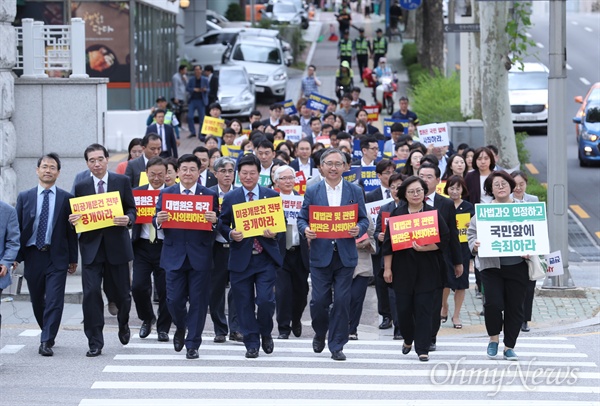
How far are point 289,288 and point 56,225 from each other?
263 cm

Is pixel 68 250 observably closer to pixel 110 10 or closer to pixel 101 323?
pixel 101 323

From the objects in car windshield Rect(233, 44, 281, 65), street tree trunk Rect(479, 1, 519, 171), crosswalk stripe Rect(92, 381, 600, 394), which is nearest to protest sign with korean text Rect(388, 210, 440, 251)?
crosswalk stripe Rect(92, 381, 600, 394)

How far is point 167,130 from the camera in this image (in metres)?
21.0

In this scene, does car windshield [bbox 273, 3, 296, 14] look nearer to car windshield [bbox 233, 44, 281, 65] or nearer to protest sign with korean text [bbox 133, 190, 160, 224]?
car windshield [bbox 233, 44, 281, 65]

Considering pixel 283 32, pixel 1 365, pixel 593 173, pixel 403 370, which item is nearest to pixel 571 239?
pixel 593 173

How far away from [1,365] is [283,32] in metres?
46.3

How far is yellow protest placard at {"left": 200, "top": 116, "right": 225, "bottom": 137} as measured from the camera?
74.8 feet

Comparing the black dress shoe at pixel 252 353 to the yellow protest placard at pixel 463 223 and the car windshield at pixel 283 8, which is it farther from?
the car windshield at pixel 283 8

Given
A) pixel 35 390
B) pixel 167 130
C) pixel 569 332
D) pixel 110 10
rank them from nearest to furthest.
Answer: pixel 35 390, pixel 569 332, pixel 167 130, pixel 110 10

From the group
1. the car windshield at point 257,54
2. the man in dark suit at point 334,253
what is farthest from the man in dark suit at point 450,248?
the car windshield at point 257,54

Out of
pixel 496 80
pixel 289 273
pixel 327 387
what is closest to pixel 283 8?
pixel 496 80

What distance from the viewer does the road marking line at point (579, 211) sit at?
23.8 meters

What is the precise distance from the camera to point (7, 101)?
16609 mm

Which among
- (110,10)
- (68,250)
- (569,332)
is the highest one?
(110,10)
